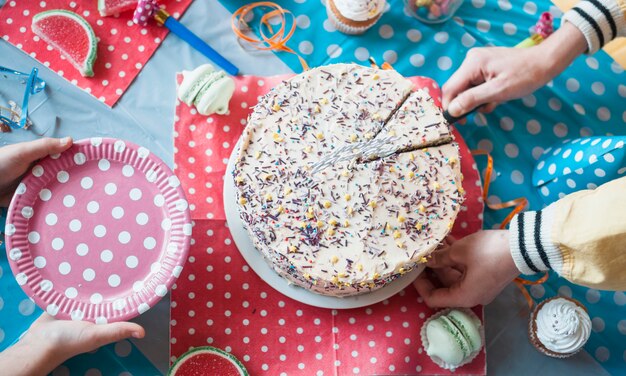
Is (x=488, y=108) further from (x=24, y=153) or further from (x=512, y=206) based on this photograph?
(x=24, y=153)

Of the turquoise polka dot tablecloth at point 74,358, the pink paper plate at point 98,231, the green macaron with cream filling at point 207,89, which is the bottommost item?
the turquoise polka dot tablecloth at point 74,358

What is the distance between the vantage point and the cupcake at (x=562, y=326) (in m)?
1.82

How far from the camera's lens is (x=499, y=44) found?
2.20m

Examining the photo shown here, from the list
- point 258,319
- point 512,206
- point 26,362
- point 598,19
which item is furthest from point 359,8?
point 26,362

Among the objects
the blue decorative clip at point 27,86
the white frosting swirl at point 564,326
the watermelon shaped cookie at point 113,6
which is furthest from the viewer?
the watermelon shaped cookie at point 113,6

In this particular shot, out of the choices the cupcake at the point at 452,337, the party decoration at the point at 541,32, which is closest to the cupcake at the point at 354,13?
the party decoration at the point at 541,32

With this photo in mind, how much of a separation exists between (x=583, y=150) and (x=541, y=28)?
1.80 feet

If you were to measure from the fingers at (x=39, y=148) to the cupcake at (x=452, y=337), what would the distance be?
1321mm

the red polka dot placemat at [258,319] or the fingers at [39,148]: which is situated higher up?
the fingers at [39,148]

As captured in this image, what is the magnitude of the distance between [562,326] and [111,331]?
145cm

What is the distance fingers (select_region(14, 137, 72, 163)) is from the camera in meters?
1.64

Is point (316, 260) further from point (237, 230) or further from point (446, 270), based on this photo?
point (446, 270)

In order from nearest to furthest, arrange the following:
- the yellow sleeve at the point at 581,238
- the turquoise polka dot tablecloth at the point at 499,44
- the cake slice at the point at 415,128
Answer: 1. the yellow sleeve at the point at 581,238
2. the cake slice at the point at 415,128
3. the turquoise polka dot tablecloth at the point at 499,44

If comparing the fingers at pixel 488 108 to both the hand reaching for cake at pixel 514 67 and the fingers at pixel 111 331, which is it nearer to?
the hand reaching for cake at pixel 514 67
